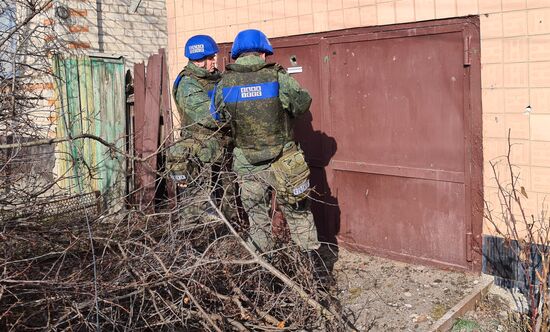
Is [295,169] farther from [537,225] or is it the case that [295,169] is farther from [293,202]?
[537,225]

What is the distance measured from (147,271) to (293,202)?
1.31 m

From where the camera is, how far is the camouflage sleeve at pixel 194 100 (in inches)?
199

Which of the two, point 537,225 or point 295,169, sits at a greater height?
point 295,169

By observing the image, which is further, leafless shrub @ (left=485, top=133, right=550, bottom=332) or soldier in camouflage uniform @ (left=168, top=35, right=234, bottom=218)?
soldier in camouflage uniform @ (left=168, top=35, right=234, bottom=218)

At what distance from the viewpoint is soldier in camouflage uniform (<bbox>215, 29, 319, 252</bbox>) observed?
4.28 metres

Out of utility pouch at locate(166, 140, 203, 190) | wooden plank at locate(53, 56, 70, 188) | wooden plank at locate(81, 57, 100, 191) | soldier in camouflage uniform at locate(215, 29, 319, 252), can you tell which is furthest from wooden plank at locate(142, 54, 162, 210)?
soldier in camouflage uniform at locate(215, 29, 319, 252)

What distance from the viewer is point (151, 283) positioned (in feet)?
10.7

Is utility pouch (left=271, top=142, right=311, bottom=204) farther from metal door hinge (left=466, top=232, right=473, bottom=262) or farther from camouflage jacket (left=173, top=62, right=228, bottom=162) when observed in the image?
metal door hinge (left=466, top=232, right=473, bottom=262)

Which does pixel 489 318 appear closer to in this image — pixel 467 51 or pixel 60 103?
pixel 467 51

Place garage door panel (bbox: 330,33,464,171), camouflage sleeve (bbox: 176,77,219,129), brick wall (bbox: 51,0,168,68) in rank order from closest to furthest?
garage door panel (bbox: 330,33,464,171)
camouflage sleeve (bbox: 176,77,219,129)
brick wall (bbox: 51,0,168,68)

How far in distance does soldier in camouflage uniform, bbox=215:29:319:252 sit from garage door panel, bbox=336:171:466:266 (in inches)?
A: 30.5

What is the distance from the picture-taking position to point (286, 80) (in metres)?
4.31

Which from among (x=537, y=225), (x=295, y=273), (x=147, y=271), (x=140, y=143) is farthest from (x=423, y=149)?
(x=140, y=143)

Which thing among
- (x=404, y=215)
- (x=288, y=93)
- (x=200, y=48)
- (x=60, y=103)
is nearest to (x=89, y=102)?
(x=60, y=103)
